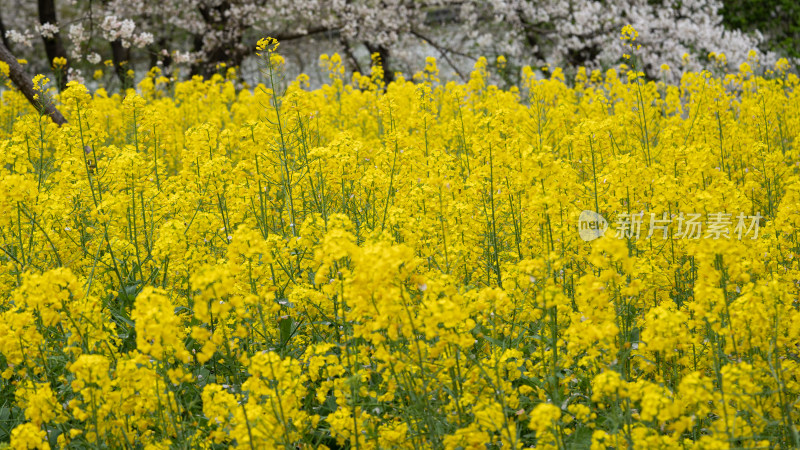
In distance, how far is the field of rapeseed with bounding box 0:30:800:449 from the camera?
2.99m

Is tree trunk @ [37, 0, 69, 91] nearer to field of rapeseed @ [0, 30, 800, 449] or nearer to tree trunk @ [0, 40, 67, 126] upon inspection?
tree trunk @ [0, 40, 67, 126]

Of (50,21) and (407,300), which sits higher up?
(50,21)

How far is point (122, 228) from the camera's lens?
5.02 meters

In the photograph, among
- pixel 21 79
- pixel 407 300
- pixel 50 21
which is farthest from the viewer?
pixel 50 21

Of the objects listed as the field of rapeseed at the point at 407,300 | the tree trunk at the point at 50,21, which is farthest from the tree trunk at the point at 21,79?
the tree trunk at the point at 50,21

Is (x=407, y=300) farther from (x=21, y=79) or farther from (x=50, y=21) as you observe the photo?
(x=50, y=21)

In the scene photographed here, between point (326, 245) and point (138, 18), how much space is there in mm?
15805

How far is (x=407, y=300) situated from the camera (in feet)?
9.96

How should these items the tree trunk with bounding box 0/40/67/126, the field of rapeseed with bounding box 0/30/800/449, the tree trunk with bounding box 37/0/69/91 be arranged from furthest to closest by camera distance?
1. the tree trunk with bounding box 37/0/69/91
2. the tree trunk with bounding box 0/40/67/126
3. the field of rapeseed with bounding box 0/30/800/449

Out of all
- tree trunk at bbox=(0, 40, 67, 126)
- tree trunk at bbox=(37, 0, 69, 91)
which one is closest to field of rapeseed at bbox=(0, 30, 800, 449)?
tree trunk at bbox=(0, 40, 67, 126)

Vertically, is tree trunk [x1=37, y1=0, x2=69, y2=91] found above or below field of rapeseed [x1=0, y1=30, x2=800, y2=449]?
above

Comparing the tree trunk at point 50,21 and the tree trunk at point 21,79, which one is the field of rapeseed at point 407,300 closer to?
the tree trunk at point 21,79

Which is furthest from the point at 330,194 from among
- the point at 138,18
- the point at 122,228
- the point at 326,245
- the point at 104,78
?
the point at 104,78

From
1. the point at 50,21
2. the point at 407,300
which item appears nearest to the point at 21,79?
the point at 407,300
